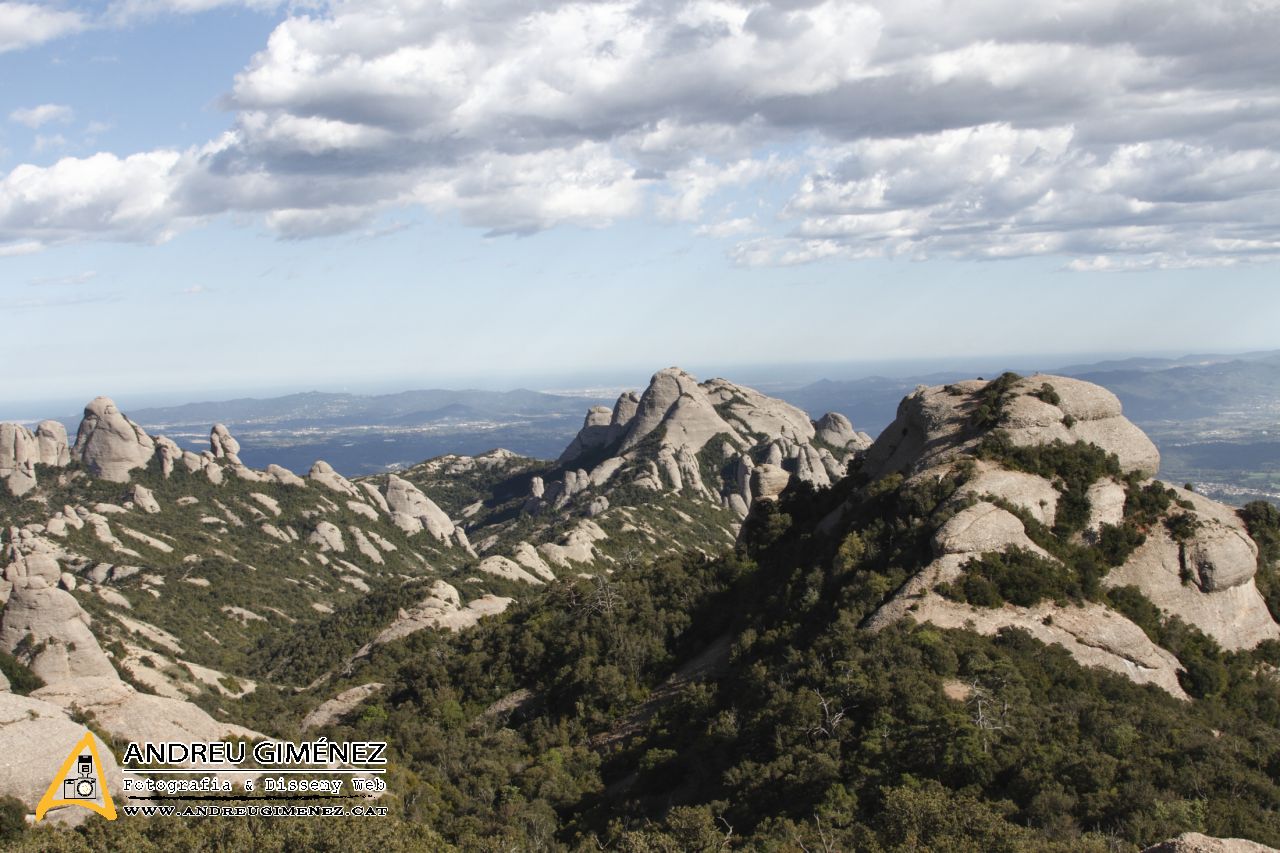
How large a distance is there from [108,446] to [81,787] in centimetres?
13517

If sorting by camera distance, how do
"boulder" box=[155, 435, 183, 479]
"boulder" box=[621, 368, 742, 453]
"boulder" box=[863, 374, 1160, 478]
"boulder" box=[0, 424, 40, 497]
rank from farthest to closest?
"boulder" box=[621, 368, 742, 453] → "boulder" box=[155, 435, 183, 479] → "boulder" box=[0, 424, 40, 497] → "boulder" box=[863, 374, 1160, 478]

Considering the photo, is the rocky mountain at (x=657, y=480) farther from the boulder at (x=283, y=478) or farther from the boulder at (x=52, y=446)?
the boulder at (x=52, y=446)

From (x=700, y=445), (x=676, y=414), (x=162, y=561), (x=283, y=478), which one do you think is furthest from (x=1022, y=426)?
(x=283, y=478)

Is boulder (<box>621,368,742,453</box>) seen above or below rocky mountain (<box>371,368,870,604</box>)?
above

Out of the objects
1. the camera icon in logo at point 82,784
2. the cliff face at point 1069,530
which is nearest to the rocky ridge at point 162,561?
the camera icon in logo at point 82,784

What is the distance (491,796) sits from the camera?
43.0 meters

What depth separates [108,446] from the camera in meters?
148

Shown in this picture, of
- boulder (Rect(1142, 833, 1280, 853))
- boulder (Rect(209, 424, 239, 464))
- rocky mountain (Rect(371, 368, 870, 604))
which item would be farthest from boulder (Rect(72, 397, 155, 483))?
boulder (Rect(1142, 833, 1280, 853))

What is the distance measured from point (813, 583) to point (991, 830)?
23494mm

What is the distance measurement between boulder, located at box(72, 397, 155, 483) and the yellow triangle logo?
13013 centimetres

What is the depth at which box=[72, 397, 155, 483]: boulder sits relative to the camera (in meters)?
147

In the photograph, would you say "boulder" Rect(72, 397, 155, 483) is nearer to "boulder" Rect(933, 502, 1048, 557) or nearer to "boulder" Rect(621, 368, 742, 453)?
"boulder" Rect(621, 368, 742, 453)

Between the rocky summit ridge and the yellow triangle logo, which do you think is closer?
the yellow triangle logo

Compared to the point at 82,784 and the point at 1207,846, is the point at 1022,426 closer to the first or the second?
the point at 1207,846
